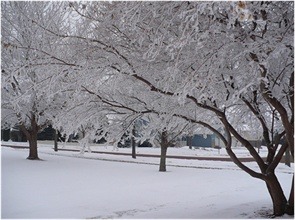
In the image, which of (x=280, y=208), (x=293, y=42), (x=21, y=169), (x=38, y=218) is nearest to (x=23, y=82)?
(x=21, y=169)

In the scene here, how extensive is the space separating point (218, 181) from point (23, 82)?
10.9 m

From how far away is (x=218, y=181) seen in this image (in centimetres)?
1535

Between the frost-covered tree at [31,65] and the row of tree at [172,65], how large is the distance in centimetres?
5

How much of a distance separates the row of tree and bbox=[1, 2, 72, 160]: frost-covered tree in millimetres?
48

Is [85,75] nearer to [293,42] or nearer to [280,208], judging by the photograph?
[293,42]

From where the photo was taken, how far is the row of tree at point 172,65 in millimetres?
5059

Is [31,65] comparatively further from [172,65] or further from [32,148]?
[32,148]

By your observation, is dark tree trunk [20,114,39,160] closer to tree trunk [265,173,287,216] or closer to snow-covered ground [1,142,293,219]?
snow-covered ground [1,142,293,219]

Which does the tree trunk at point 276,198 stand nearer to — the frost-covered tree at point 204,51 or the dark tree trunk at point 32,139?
the frost-covered tree at point 204,51

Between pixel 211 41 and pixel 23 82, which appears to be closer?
pixel 211 41

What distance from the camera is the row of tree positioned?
5059 mm

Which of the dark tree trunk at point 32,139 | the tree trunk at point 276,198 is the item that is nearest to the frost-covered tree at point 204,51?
the tree trunk at point 276,198

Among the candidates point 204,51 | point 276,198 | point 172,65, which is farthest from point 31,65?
point 276,198

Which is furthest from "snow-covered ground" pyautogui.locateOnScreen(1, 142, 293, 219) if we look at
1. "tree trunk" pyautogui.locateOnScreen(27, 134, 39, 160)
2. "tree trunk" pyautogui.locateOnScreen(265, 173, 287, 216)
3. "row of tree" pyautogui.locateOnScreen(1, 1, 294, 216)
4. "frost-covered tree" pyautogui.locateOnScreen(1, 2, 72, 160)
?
"tree trunk" pyautogui.locateOnScreen(27, 134, 39, 160)
